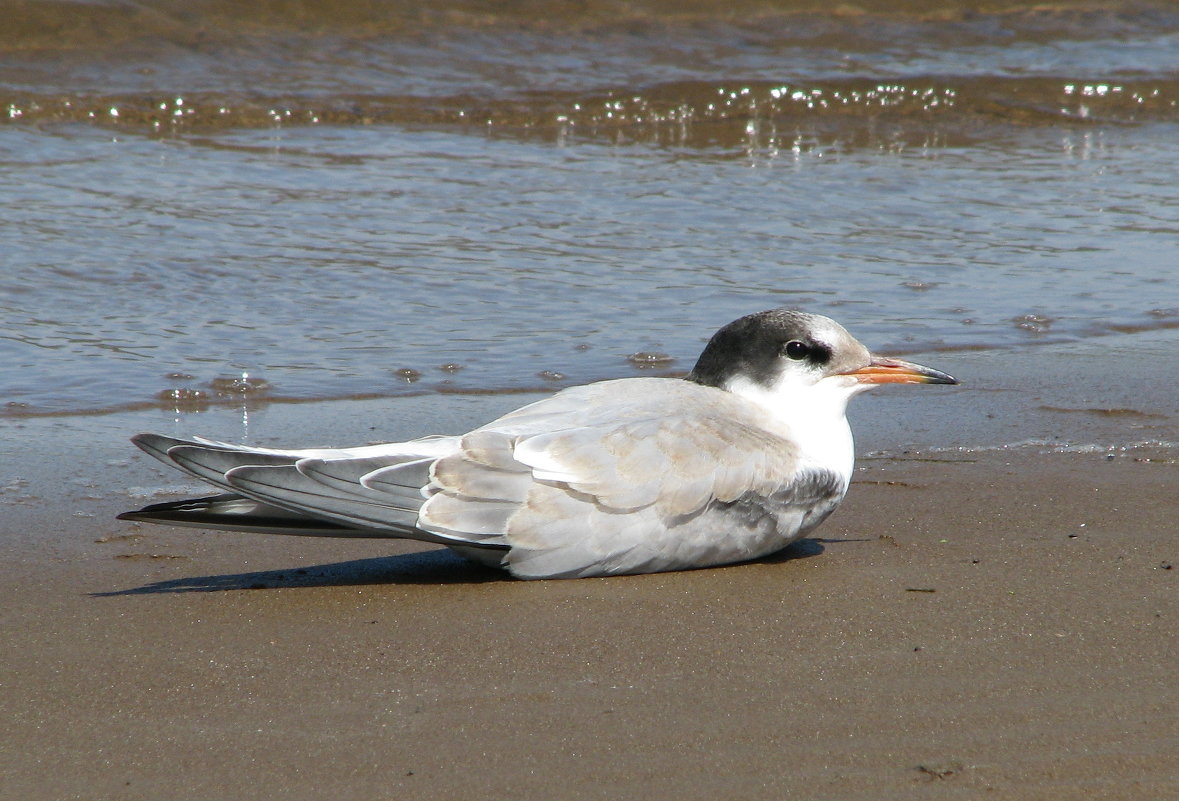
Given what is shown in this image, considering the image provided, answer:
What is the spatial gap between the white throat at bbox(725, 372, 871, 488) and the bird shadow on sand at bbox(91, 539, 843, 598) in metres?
0.28

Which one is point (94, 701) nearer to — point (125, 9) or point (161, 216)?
point (161, 216)

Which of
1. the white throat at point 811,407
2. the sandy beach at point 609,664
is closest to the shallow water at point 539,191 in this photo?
the white throat at point 811,407

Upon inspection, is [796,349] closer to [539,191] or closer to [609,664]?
[609,664]

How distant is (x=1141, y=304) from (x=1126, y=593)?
354 cm

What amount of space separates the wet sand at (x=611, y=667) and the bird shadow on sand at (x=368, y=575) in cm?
1

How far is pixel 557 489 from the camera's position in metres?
3.50

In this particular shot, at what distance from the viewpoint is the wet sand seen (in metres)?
2.46

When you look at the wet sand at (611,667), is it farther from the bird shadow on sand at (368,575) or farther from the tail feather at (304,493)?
the tail feather at (304,493)

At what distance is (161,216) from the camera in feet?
24.5

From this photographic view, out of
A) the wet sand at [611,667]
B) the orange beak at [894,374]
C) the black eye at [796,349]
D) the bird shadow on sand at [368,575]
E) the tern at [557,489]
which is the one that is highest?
the black eye at [796,349]

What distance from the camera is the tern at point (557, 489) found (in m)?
3.41

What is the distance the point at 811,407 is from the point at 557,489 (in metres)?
0.88

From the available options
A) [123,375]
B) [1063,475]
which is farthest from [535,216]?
[1063,475]

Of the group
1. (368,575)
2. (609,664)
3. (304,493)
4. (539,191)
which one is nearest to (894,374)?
(609,664)
